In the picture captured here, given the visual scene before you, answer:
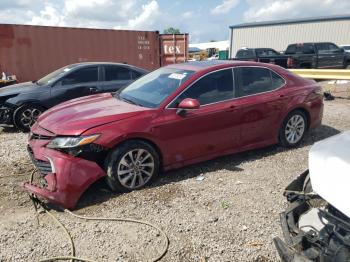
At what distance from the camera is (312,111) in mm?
6047

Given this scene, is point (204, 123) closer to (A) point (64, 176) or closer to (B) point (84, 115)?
(B) point (84, 115)

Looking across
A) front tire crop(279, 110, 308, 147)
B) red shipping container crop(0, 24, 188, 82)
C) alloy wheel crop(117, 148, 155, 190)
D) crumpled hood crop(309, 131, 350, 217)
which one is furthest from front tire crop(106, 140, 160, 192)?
red shipping container crop(0, 24, 188, 82)

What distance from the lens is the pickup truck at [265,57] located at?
16.5 meters

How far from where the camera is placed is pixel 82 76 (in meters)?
8.06

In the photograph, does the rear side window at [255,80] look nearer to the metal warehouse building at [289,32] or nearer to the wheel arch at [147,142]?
the wheel arch at [147,142]

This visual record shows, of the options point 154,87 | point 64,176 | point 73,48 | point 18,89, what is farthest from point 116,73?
point 73,48

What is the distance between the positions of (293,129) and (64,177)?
3.88 meters

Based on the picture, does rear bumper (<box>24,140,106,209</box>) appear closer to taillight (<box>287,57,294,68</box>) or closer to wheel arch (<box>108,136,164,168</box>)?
wheel arch (<box>108,136,164,168</box>)

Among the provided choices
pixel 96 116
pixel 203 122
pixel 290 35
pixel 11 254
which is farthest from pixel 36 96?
pixel 290 35

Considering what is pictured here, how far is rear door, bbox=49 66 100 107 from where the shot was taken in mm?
7766

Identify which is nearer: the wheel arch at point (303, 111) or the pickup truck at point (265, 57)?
the wheel arch at point (303, 111)

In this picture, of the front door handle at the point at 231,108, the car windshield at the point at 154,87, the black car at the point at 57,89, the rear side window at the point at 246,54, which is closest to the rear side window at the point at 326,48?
the rear side window at the point at 246,54

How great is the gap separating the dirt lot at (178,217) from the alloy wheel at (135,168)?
146mm

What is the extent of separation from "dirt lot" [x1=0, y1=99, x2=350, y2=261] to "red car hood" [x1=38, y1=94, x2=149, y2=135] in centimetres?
89
